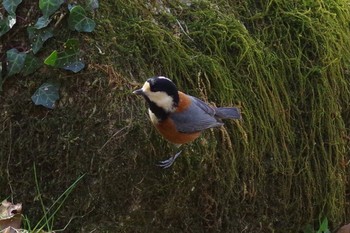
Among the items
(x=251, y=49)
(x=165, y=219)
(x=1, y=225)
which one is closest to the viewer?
(x=1, y=225)

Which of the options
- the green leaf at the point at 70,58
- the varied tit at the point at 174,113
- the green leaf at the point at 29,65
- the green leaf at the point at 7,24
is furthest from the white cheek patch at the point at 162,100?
the green leaf at the point at 7,24

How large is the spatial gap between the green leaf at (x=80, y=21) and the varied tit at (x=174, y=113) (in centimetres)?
45

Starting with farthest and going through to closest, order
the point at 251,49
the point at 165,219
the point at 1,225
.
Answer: the point at 251,49 < the point at 165,219 < the point at 1,225

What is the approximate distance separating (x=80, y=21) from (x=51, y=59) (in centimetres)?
23

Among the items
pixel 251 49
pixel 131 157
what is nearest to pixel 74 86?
pixel 131 157

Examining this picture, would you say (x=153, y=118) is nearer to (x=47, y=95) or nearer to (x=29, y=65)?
(x=47, y=95)

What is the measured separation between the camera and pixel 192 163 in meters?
3.01

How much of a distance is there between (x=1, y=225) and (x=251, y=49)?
1.47 m

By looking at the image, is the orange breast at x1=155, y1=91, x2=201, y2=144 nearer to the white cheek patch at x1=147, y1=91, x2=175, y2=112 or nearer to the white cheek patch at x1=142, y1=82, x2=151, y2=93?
the white cheek patch at x1=147, y1=91, x2=175, y2=112

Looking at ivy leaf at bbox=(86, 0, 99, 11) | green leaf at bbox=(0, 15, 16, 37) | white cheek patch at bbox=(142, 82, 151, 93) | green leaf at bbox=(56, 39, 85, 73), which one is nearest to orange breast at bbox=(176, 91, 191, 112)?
white cheek patch at bbox=(142, 82, 151, 93)

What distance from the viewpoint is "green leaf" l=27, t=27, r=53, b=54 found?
9.61 ft

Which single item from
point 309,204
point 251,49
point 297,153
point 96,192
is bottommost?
point 309,204

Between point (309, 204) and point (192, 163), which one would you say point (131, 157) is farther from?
point (309, 204)

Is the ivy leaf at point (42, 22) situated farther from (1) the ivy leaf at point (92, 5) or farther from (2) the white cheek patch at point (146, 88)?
(2) the white cheek patch at point (146, 88)
